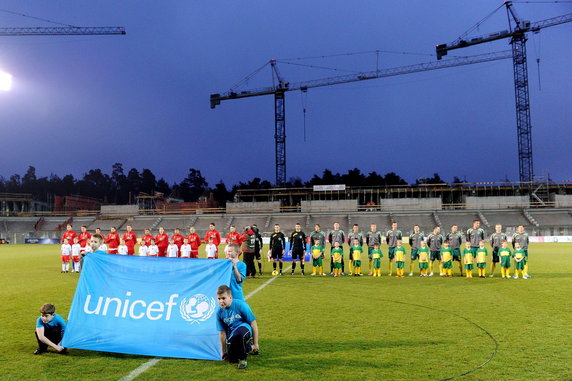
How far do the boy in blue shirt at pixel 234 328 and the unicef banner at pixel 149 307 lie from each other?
0.12 m

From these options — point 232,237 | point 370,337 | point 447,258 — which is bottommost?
point 370,337

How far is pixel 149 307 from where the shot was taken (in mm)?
5801

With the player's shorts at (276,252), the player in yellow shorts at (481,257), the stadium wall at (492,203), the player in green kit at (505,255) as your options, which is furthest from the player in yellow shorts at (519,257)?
the stadium wall at (492,203)

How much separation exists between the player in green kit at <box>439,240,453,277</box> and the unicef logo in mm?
11727

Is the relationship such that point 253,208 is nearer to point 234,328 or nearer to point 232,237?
point 232,237

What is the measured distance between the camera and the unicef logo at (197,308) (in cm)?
564

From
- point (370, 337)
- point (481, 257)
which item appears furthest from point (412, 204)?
point (370, 337)

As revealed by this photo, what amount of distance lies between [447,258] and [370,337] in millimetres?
9668

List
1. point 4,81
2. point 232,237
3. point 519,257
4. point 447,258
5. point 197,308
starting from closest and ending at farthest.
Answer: point 197,308
point 519,257
point 447,258
point 232,237
point 4,81

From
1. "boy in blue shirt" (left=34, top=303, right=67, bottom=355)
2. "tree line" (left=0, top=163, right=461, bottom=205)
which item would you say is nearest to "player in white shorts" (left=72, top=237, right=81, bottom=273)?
"boy in blue shirt" (left=34, top=303, right=67, bottom=355)

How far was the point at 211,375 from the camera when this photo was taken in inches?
192

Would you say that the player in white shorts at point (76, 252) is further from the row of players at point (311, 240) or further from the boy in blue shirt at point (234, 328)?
the boy in blue shirt at point (234, 328)

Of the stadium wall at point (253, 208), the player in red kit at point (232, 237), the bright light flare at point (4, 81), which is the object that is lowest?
the player in red kit at point (232, 237)

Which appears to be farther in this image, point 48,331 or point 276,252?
point 276,252
